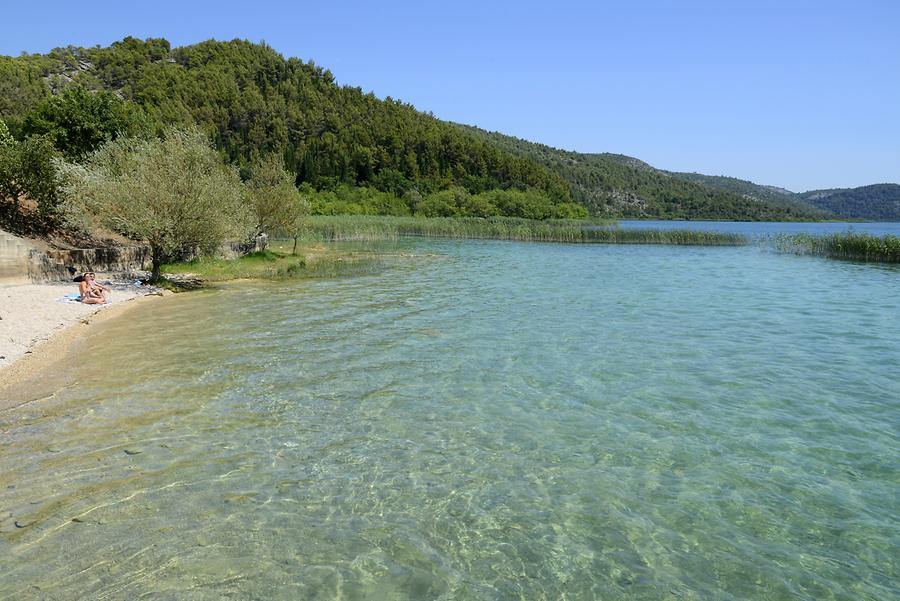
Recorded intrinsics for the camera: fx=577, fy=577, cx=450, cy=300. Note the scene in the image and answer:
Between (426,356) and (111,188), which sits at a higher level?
(111,188)

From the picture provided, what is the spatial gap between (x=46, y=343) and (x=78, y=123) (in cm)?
3553

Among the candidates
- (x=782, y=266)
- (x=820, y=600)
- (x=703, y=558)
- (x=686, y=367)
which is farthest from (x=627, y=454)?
(x=782, y=266)

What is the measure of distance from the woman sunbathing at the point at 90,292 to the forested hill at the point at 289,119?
100634 millimetres

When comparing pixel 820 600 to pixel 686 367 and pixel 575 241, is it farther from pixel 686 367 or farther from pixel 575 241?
pixel 575 241

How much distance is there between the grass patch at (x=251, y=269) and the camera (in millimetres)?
27500

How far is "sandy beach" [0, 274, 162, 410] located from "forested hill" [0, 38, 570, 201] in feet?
326

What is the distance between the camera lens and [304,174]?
120 meters

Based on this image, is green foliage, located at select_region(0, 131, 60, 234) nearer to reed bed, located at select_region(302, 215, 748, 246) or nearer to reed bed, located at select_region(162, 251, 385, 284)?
reed bed, located at select_region(162, 251, 385, 284)

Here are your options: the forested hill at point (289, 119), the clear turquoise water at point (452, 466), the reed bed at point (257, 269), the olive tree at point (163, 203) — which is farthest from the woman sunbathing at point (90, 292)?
the forested hill at point (289, 119)

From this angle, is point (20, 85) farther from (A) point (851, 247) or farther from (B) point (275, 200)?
(A) point (851, 247)

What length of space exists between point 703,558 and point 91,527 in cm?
638

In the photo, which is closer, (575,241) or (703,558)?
(703,558)

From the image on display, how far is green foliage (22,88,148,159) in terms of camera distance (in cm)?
4122

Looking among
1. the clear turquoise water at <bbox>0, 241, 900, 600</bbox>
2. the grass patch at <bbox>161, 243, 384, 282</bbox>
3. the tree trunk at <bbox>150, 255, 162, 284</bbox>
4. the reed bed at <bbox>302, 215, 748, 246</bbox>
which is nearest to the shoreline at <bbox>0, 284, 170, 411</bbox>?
the clear turquoise water at <bbox>0, 241, 900, 600</bbox>
